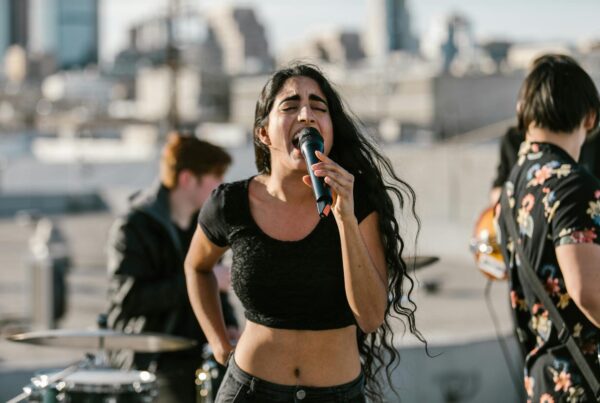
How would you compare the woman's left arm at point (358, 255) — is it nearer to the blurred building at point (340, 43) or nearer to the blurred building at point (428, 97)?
the blurred building at point (428, 97)

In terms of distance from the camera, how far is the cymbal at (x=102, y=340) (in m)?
3.84

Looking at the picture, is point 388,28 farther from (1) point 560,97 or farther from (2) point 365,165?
(2) point 365,165

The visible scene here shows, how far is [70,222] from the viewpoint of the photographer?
28422mm

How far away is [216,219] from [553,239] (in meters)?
0.97

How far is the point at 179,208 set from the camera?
480 cm

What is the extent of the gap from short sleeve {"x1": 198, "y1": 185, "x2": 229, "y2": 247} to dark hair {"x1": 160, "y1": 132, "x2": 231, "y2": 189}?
1476 millimetres

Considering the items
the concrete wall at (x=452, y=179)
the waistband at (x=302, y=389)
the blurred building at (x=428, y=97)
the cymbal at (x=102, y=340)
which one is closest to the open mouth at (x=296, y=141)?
the waistband at (x=302, y=389)

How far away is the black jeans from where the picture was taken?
294 centimetres

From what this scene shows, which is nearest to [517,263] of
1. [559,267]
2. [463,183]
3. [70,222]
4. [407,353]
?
[559,267]

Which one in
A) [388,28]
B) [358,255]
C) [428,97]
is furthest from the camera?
[388,28]

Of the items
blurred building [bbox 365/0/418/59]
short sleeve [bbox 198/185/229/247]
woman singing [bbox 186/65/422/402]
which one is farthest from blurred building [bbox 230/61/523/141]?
woman singing [bbox 186/65/422/402]

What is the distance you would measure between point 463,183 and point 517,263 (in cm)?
1347

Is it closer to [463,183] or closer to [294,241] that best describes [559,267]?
[294,241]

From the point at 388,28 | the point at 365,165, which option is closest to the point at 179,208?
the point at 365,165
